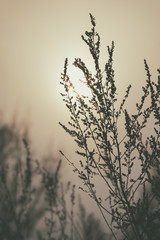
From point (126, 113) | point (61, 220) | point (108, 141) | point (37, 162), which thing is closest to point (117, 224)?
point (108, 141)

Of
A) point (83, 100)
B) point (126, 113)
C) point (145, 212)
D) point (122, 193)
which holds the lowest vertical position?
point (145, 212)

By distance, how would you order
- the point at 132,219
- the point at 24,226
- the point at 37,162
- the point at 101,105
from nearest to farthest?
the point at 132,219 < the point at 101,105 < the point at 24,226 < the point at 37,162

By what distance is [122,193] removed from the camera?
137 inches

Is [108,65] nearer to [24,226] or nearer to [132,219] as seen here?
[132,219]

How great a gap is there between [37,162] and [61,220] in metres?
1.80

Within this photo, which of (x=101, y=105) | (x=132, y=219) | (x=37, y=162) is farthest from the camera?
(x=37, y=162)

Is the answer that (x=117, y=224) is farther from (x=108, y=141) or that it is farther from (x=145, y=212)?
(x=108, y=141)

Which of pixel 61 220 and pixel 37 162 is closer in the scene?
pixel 61 220

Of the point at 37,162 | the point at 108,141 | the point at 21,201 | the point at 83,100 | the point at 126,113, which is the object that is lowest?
the point at 108,141

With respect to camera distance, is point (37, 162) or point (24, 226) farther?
point (37, 162)

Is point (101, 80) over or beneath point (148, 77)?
over

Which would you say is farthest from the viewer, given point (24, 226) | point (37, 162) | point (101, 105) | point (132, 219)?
point (37, 162)

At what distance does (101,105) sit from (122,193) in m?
1.29

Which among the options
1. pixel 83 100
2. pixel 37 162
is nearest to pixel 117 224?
pixel 83 100
